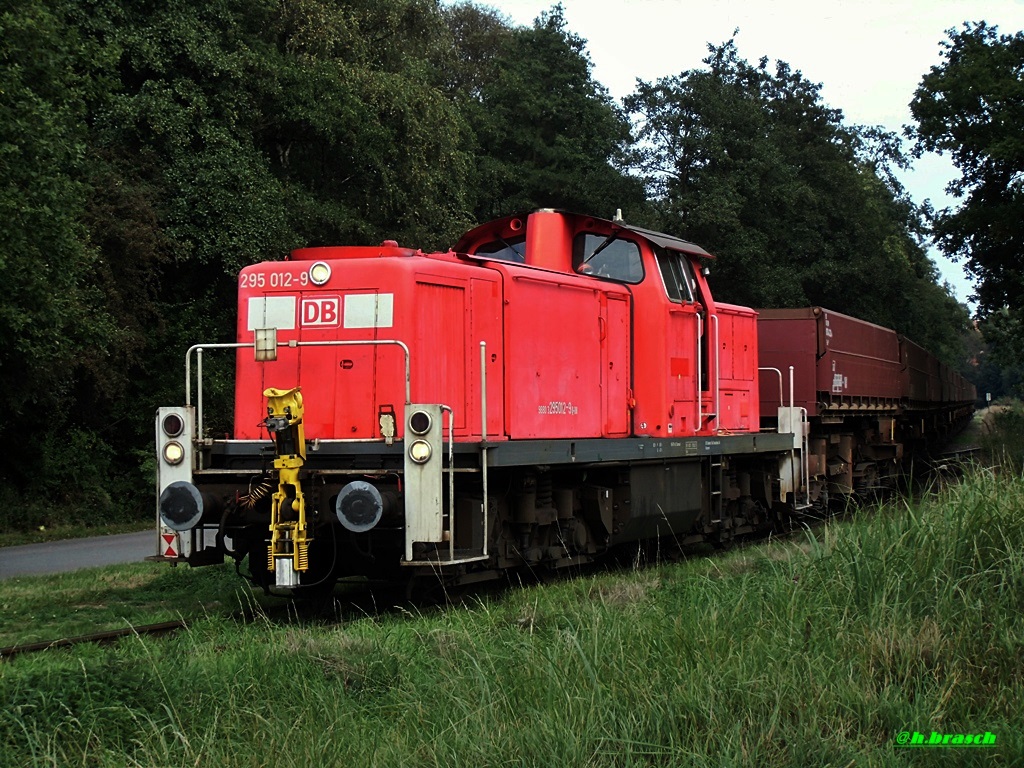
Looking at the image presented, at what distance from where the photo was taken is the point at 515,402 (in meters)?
9.95

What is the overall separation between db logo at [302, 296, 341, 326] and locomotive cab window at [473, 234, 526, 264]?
8.52ft

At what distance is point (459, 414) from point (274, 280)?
2.00 m

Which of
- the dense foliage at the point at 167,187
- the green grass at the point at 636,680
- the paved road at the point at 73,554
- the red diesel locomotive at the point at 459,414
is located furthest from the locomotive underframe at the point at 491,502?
the dense foliage at the point at 167,187

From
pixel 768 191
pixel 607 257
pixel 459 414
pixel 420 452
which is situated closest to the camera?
pixel 420 452

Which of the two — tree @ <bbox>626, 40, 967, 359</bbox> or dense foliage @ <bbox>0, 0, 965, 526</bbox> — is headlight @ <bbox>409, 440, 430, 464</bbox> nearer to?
dense foliage @ <bbox>0, 0, 965, 526</bbox>

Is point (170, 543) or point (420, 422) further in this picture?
point (170, 543)

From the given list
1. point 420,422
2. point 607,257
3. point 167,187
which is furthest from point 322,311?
point 167,187

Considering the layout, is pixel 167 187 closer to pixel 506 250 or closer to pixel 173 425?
pixel 506 250

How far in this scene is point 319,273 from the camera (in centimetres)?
924

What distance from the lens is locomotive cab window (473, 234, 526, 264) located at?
448 inches

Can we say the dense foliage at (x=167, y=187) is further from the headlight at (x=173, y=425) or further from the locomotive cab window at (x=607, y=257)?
the locomotive cab window at (x=607, y=257)

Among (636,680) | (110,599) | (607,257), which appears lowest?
(110,599)

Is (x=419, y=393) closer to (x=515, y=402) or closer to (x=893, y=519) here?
(x=515, y=402)

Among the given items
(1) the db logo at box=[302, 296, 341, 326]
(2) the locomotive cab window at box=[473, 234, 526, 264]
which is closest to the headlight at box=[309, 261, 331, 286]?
(1) the db logo at box=[302, 296, 341, 326]
